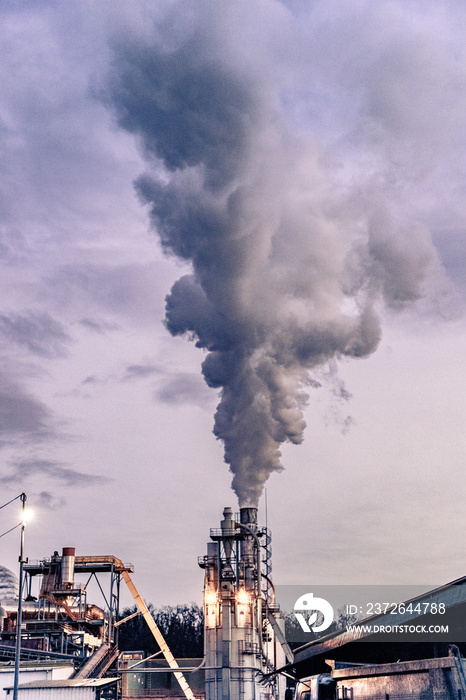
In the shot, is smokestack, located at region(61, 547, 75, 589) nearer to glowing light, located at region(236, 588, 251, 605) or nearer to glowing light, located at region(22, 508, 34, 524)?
glowing light, located at region(236, 588, 251, 605)

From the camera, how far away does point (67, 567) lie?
70.9 meters

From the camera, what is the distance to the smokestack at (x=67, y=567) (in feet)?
230

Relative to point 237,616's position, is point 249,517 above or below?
above

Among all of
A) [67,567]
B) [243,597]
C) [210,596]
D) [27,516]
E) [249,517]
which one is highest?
[249,517]

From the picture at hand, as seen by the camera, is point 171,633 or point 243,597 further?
point 171,633

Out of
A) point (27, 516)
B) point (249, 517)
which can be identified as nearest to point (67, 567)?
point (249, 517)

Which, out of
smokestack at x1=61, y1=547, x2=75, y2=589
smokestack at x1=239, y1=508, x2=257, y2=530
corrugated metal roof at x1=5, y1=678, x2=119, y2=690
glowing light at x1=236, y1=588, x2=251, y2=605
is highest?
smokestack at x1=239, y1=508, x2=257, y2=530

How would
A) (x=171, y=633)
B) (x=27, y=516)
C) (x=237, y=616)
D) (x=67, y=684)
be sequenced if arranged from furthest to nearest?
(x=171, y=633)
(x=237, y=616)
(x=67, y=684)
(x=27, y=516)

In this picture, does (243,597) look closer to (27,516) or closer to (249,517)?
(249,517)

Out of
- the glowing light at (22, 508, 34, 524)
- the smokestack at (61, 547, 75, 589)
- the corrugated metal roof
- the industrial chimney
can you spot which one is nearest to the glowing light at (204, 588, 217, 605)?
the industrial chimney

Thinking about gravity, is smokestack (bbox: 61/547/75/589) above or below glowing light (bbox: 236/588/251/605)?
above

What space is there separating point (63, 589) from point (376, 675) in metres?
47.5

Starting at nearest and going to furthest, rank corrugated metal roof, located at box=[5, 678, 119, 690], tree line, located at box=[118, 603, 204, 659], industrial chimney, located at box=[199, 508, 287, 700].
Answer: corrugated metal roof, located at box=[5, 678, 119, 690] → industrial chimney, located at box=[199, 508, 287, 700] → tree line, located at box=[118, 603, 204, 659]

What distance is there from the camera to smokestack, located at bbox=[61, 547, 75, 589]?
7012cm
